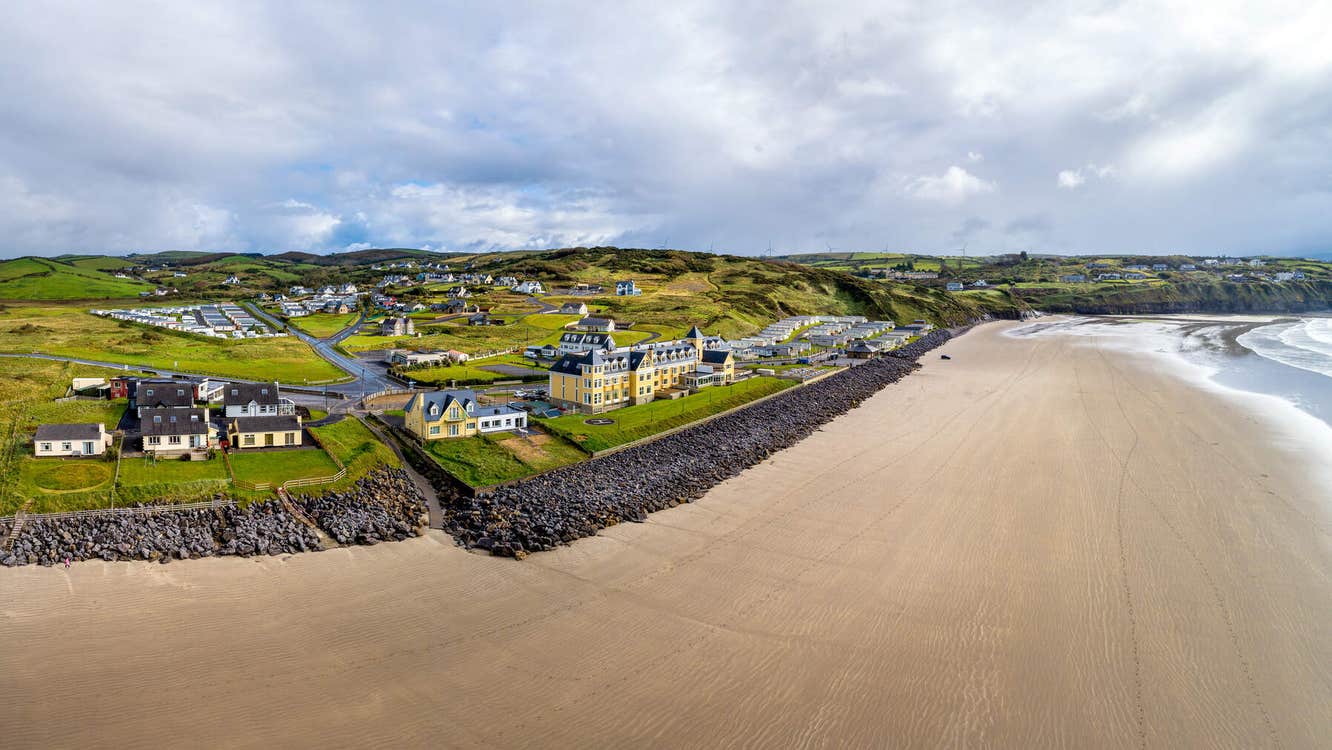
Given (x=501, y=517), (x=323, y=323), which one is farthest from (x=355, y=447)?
(x=323, y=323)

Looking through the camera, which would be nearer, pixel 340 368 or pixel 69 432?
pixel 69 432

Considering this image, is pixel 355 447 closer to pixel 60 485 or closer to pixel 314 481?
pixel 314 481

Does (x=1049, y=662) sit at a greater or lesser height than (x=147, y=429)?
lesser

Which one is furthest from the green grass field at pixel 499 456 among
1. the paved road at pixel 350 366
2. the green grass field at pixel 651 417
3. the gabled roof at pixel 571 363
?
the paved road at pixel 350 366

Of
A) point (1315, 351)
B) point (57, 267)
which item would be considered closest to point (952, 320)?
point (1315, 351)

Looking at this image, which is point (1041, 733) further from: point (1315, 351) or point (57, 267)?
point (57, 267)

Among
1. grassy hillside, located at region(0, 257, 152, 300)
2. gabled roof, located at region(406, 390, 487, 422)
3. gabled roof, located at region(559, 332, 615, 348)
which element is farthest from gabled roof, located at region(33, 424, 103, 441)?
grassy hillside, located at region(0, 257, 152, 300)
